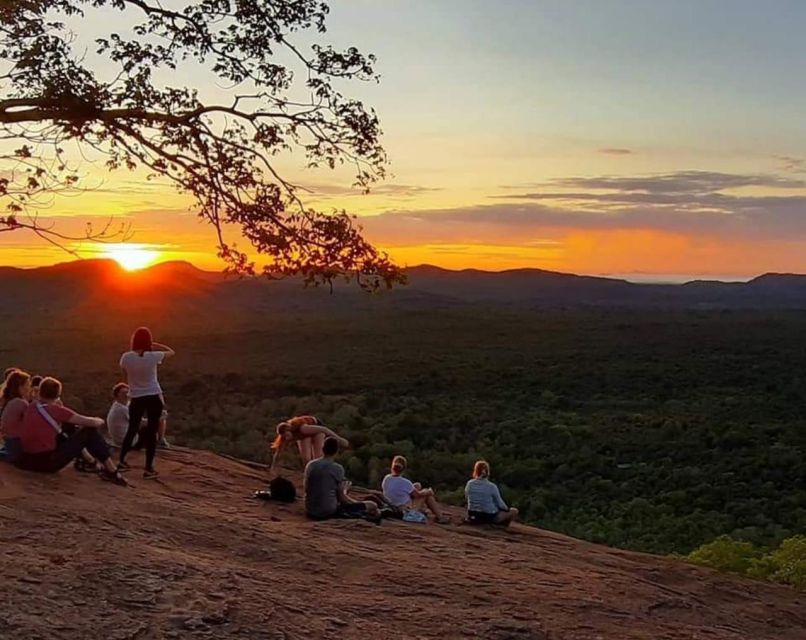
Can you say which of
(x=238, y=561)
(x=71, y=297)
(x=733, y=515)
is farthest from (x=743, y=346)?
(x=71, y=297)

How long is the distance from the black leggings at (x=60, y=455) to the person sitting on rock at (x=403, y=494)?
11.7 ft

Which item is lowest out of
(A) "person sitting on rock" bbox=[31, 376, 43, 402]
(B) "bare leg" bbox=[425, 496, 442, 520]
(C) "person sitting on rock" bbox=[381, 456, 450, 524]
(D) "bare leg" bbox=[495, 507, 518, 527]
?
(D) "bare leg" bbox=[495, 507, 518, 527]

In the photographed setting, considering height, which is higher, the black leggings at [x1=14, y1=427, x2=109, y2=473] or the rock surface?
the black leggings at [x1=14, y1=427, x2=109, y2=473]

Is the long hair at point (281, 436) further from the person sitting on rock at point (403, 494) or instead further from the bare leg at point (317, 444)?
the person sitting on rock at point (403, 494)

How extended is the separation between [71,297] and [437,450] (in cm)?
9583

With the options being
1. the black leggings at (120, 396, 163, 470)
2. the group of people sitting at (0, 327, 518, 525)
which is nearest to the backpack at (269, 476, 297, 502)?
the group of people sitting at (0, 327, 518, 525)

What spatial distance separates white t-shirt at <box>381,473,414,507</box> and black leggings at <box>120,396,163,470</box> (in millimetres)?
2757

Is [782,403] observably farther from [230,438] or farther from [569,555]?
[569,555]

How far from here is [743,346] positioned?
62656mm

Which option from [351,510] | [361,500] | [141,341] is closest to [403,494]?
[361,500]

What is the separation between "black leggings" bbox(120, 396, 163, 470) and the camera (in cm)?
1063

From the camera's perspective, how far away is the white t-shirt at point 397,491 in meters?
11.7

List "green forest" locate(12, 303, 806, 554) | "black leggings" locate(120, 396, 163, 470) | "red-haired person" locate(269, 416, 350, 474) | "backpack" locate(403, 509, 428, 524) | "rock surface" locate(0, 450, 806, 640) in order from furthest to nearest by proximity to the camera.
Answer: "green forest" locate(12, 303, 806, 554), "red-haired person" locate(269, 416, 350, 474), "backpack" locate(403, 509, 428, 524), "black leggings" locate(120, 396, 163, 470), "rock surface" locate(0, 450, 806, 640)

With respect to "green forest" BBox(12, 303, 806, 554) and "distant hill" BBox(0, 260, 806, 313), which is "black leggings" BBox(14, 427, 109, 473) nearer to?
"green forest" BBox(12, 303, 806, 554)
